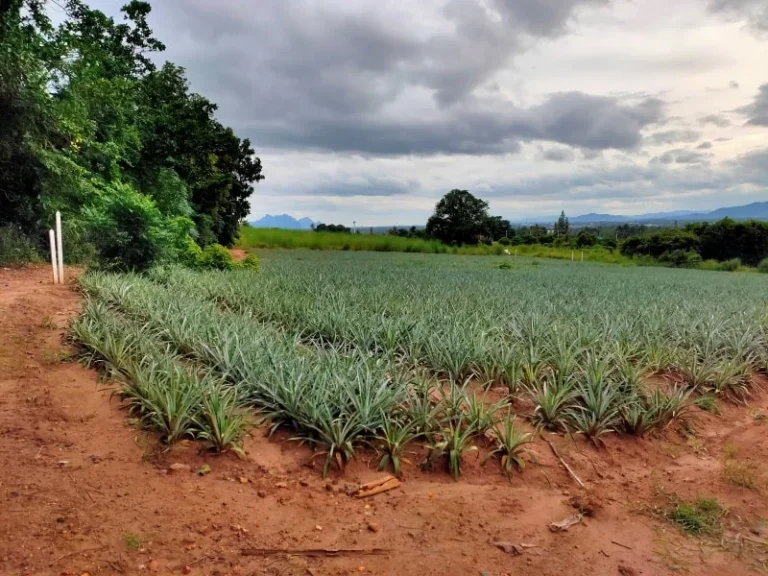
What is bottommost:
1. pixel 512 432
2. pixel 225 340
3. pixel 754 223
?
pixel 512 432

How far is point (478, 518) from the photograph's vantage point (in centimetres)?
254

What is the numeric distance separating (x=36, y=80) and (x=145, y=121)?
602 centimetres

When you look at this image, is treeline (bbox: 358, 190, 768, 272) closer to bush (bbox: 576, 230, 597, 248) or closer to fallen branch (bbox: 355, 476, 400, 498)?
bush (bbox: 576, 230, 597, 248)

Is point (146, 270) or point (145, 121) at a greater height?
point (145, 121)

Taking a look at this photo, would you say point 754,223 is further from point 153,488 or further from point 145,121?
point 153,488

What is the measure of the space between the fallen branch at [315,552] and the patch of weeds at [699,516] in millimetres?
1479

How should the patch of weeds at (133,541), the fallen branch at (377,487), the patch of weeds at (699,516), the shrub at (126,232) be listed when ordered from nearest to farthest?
the patch of weeds at (133,541) → the patch of weeds at (699,516) → the fallen branch at (377,487) → the shrub at (126,232)

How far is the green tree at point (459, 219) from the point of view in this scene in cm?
4347

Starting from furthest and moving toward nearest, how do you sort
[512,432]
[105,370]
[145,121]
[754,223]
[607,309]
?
[754,223], [145,121], [607,309], [105,370], [512,432]

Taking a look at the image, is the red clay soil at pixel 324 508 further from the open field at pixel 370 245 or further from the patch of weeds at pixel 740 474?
the open field at pixel 370 245

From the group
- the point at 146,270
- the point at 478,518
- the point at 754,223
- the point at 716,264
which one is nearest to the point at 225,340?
the point at 478,518

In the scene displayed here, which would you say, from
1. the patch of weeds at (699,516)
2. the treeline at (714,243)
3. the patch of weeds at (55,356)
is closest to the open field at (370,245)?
the treeline at (714,243)

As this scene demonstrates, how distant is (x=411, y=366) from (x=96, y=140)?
1351 centimetres

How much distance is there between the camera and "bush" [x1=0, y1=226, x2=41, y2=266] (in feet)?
35.4
